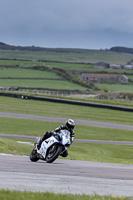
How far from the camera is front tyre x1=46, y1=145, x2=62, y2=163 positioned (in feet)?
51.9

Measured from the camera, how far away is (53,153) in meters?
16.1

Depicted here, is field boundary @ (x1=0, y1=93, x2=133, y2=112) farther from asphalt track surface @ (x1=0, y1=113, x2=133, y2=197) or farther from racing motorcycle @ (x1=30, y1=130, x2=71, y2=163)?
asphalt track surface @ (x1=0, y1=113, x2=133, y2=197)

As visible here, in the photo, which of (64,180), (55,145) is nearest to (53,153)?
(55,145)

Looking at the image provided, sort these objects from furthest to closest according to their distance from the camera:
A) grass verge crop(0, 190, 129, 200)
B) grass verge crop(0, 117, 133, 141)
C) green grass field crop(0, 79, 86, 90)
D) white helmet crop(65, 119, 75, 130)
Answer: green grass field crop(0, 79, 86, 90)
grass verge crop(0, 117, 133, 141)
white helmet crop(65, 119, 75, 130)
grass verge crop(0, 190, 129, 200)

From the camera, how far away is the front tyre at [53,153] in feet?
51.9

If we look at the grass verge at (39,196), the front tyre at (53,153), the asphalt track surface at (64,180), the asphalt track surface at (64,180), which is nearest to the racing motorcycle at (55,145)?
the front tyre at (53,153)

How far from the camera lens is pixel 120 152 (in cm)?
3556

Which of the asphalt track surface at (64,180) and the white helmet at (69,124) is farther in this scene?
the white helmet at (69,124)

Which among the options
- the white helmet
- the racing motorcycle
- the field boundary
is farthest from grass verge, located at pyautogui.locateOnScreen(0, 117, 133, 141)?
the white helmet

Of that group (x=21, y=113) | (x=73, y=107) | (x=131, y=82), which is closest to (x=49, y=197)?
(x=21, y=113)

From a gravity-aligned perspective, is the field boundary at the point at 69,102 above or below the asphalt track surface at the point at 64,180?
below

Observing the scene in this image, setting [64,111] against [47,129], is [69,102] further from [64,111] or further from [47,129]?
[47,129]

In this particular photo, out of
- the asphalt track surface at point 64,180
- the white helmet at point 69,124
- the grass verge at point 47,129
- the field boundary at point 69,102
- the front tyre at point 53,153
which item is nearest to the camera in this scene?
the asphalt track surface at point 64,180

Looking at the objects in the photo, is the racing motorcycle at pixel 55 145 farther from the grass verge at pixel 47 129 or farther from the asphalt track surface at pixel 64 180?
Result: the grass verge at pixel 47 129
